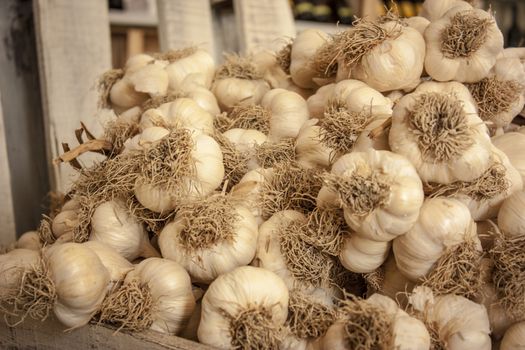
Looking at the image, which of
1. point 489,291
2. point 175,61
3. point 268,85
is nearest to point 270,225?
point 489,291

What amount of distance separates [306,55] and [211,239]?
1.82ft

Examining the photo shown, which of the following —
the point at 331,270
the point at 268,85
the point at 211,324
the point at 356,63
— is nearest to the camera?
the point at 211,324

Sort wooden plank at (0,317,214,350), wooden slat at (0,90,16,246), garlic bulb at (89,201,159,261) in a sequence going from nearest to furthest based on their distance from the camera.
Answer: wooden plank at (0,317,214,350) < garlic bulb at (89,201,159,261) < wooden slat at (0,90,16,246)

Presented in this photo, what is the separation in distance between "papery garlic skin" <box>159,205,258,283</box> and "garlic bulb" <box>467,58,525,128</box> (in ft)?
1.73

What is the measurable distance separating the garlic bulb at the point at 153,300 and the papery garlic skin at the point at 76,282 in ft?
0.11

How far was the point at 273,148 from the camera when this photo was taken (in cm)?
114

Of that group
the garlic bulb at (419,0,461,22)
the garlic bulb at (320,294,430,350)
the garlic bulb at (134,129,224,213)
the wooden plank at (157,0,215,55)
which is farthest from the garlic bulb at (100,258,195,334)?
the wooden plank at (157,0,215,55)

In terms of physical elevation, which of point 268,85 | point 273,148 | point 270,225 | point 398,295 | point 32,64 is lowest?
point 398,295

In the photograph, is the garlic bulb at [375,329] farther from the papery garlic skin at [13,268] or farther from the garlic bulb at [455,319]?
the papery garlic skin at [13,268]

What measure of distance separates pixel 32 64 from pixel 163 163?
1.28 m

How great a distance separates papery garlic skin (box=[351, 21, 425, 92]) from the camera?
3.57 ft

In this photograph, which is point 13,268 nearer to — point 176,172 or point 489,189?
point 176,172

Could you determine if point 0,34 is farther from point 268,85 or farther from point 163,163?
point 163,163

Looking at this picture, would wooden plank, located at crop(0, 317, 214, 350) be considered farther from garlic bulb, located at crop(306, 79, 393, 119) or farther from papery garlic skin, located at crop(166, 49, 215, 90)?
papery garlic skin, located at crop(166, 49, 215, 90)
